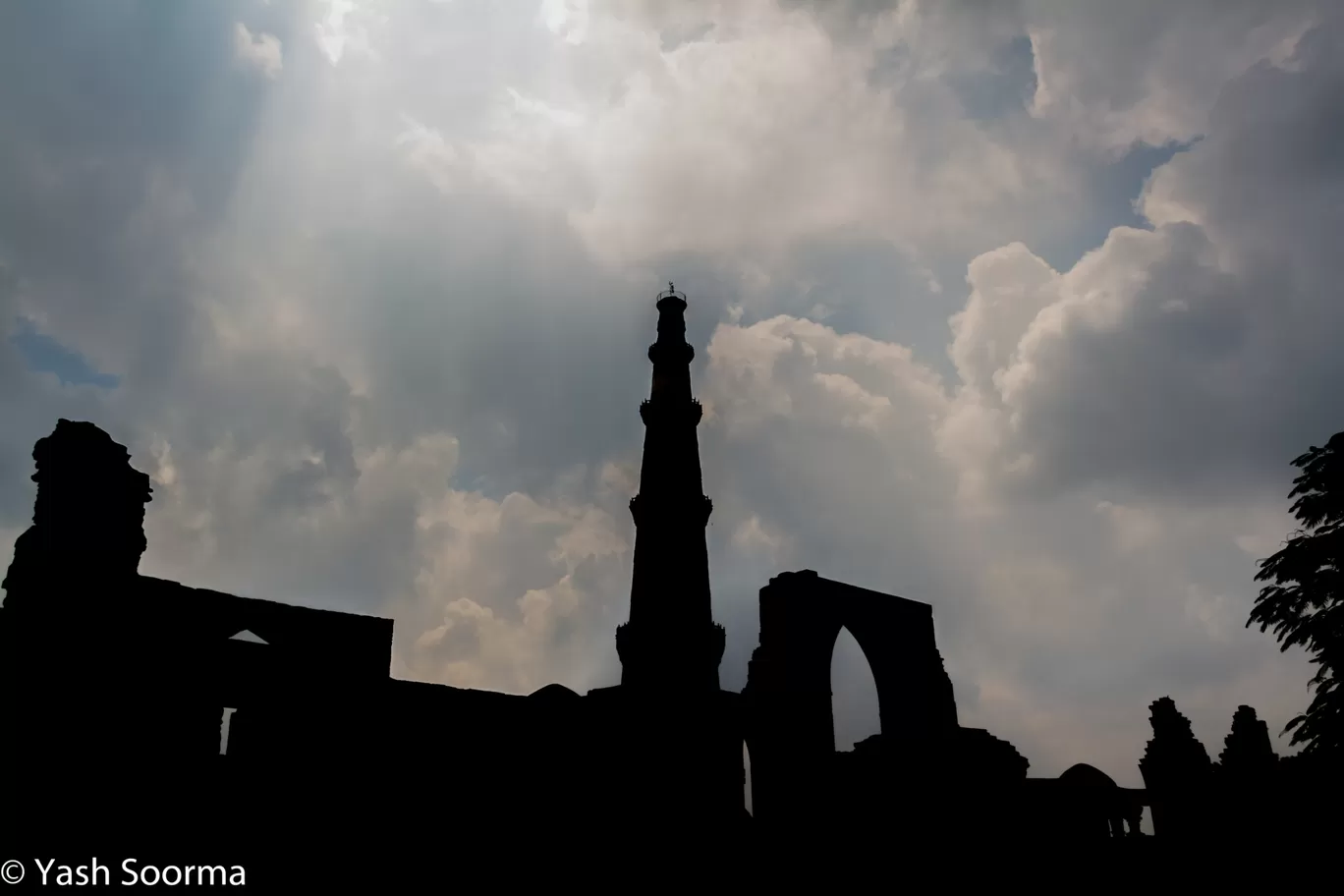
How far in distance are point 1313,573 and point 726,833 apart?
12087 mm

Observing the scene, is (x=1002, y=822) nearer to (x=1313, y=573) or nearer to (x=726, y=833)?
(x=726, y=833)

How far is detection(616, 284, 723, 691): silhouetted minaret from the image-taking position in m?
29.2

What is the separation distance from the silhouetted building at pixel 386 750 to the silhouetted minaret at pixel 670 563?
5527mm

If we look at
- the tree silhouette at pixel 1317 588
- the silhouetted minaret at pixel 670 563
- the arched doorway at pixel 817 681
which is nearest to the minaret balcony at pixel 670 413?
the silhouetted minaret at pixel 670 563

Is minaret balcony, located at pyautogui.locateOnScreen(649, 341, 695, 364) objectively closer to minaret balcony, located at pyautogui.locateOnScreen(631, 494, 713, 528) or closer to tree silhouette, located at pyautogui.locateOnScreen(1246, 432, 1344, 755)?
minaret balcony, located at pyautogui.locateOnScreen(631, 494, 713, 528)

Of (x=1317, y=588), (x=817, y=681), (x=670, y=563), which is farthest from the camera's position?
(x=670, y=563)

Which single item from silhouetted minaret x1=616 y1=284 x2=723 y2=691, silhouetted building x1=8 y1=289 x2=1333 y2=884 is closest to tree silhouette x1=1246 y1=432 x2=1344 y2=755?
silhouetted building x1=8 y1=289 x2=1333 y2=884

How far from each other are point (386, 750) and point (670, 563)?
14.6 m

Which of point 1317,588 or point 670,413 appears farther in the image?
point 670,413

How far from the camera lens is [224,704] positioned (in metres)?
16.1

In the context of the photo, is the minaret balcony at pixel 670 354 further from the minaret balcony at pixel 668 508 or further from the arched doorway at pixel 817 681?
the arched doorway at pixel 817 681

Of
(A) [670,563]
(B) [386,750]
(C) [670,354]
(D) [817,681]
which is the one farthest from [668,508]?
(B) [386,750]

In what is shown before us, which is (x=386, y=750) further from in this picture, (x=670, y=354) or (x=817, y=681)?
(x=670, y=354)

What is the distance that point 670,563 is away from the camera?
3012 centimetres
